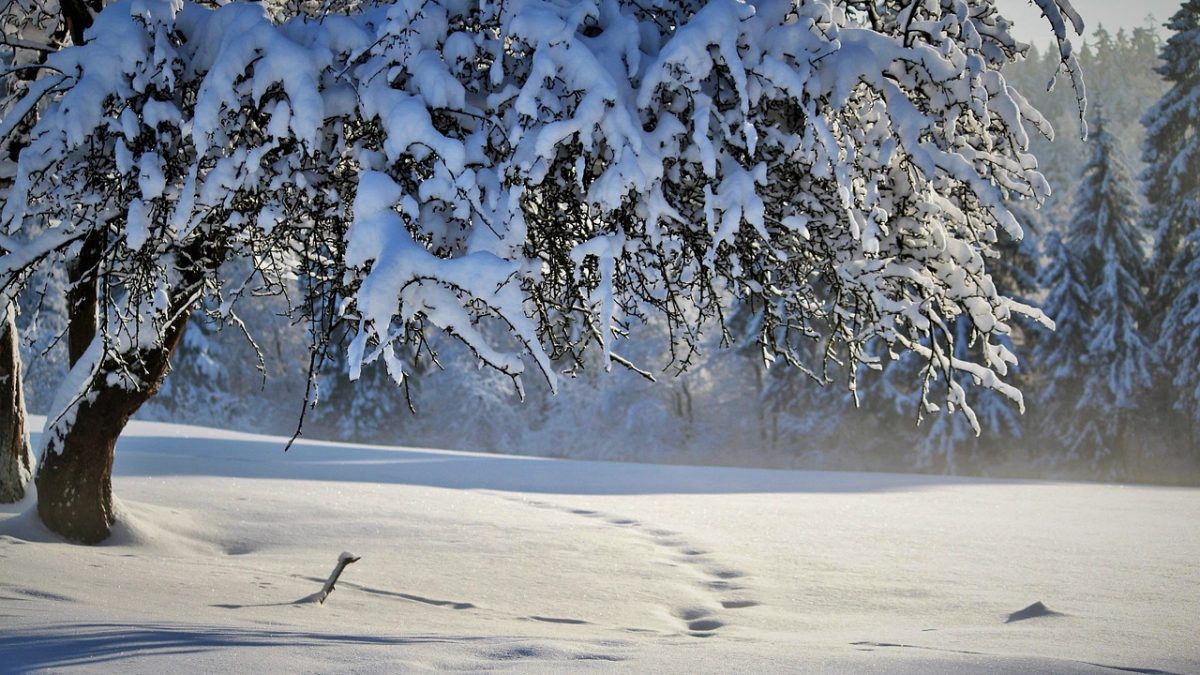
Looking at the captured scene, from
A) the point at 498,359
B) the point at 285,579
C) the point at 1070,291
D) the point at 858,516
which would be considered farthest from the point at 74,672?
the point at 1070,291

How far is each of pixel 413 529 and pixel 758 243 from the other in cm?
503

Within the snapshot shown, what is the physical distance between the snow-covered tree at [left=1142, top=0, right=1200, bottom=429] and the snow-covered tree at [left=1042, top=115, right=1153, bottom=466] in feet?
3.31

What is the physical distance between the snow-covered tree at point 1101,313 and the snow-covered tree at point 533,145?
26875 mm

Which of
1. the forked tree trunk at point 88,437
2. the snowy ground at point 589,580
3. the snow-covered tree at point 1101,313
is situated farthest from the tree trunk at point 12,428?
the snow-covered tree at point 1101,313

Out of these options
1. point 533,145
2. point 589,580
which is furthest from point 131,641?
point 589,580

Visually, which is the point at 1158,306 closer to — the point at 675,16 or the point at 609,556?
the point at 609,556

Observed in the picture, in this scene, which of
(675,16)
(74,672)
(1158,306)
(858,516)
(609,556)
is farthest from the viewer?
(1158,306)

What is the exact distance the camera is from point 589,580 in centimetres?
788

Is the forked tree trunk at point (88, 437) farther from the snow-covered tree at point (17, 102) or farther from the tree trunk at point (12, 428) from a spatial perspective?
the tree trunk at point (12, 428)

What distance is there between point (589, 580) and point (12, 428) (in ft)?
16.2

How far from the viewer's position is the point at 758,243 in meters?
6.25

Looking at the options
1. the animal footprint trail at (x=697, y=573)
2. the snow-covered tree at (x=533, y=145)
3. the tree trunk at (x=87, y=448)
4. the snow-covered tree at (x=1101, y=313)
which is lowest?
the animal footprint trail at (x=697, y=573)

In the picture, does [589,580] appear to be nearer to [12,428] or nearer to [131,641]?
[131,641]

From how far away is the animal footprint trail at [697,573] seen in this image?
22.0ft
